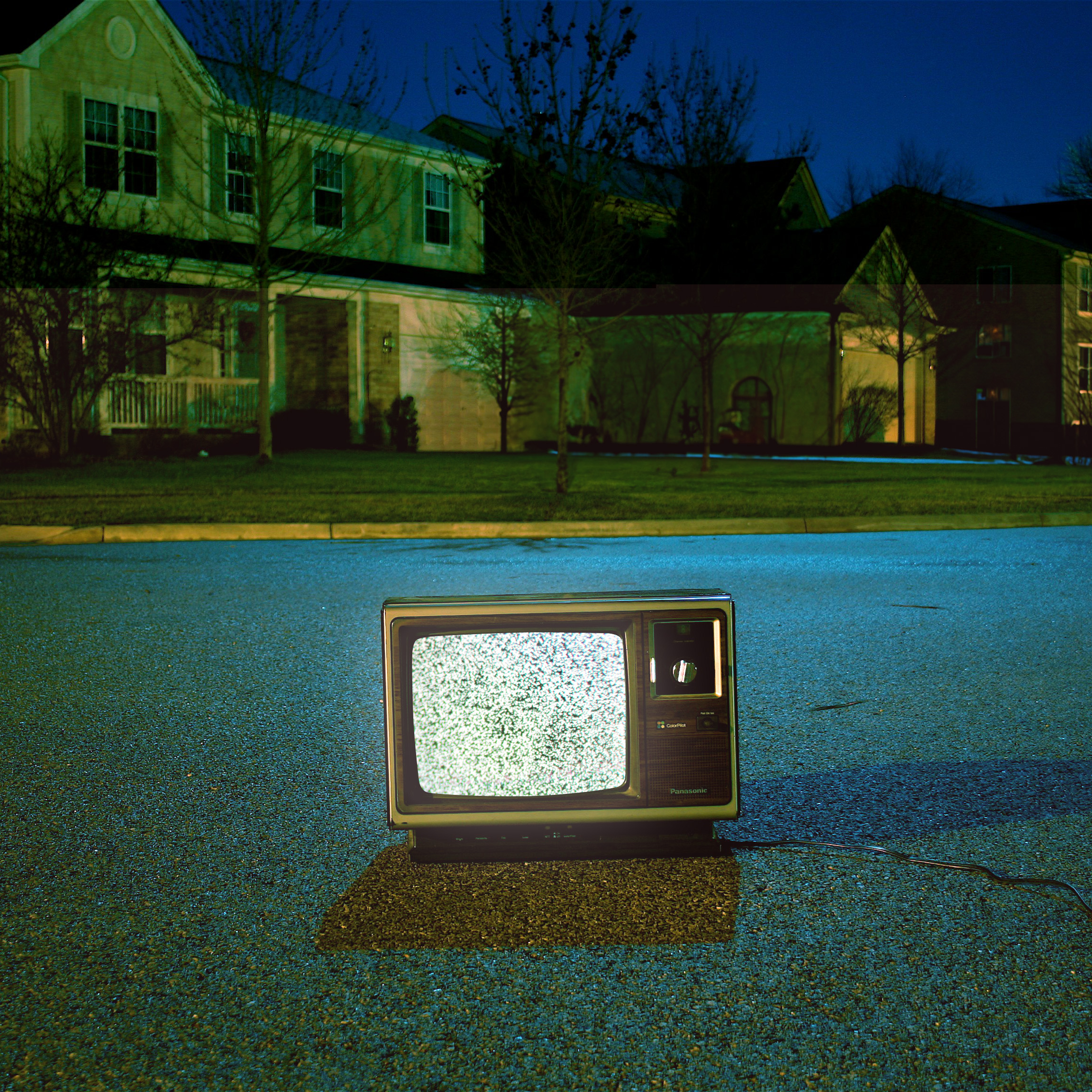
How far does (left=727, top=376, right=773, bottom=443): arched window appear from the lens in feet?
116

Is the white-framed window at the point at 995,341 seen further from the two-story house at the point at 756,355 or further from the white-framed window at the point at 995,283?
the two-story house at the point at 756,355

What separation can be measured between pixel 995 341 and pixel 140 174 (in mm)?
32496

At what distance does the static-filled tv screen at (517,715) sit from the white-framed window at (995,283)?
149 ft

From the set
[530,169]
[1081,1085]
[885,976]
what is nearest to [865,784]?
[885,976]

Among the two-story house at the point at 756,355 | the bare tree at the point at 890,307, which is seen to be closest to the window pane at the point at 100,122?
the two-story house at the point at 756,355

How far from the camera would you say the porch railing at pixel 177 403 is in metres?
22.7

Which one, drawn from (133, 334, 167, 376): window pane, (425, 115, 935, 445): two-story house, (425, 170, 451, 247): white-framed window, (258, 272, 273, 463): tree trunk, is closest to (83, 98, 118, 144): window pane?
(133, 334, 167, 376): window pane

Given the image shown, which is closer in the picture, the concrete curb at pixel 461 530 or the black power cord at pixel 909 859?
the black power cord at pixel 909 859

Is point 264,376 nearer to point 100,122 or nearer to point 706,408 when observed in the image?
point 100,122

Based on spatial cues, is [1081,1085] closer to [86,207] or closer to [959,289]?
[86,207]

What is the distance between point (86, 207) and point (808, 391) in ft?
67.3

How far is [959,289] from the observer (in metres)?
39.9

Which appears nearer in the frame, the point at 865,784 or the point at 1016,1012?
the point at 1016,1012

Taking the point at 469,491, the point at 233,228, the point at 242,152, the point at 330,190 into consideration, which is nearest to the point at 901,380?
the point at 330,190
